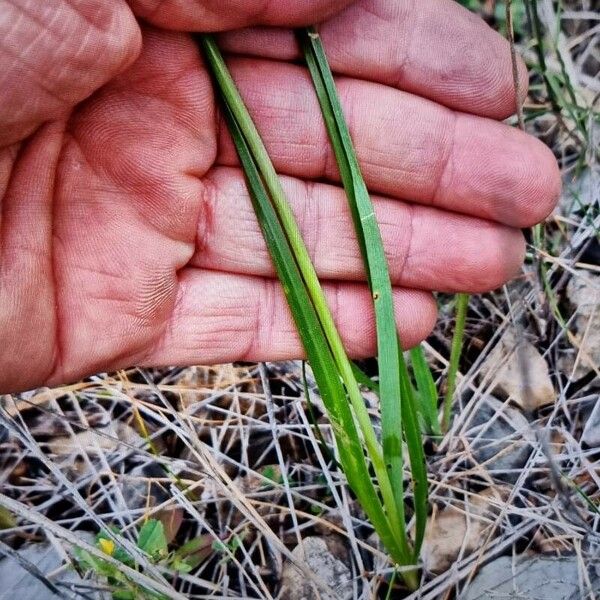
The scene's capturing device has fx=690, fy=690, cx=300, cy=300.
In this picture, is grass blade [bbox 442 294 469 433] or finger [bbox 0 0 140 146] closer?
finger [bbox 0 0 140 146]

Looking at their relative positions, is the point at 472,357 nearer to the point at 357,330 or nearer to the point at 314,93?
the point at 357,330

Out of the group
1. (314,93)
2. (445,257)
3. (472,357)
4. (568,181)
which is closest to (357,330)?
(445,257)

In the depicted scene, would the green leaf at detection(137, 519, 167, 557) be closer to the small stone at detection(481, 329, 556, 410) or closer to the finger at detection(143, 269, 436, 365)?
the finger at detection(143, 269, 436, 365)

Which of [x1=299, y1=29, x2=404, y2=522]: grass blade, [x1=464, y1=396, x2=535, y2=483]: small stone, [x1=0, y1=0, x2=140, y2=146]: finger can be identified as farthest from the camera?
[x1=464, y1=396, x2=535, y2=483]: small stone

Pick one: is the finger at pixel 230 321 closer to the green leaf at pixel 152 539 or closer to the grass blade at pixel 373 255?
the grass blade at pixel 373 255

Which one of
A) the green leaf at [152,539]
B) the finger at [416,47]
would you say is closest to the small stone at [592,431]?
the finger at [416,47]

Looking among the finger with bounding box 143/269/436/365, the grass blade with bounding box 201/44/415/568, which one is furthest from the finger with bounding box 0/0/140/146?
the finger with bounding box 143/269/436/365
